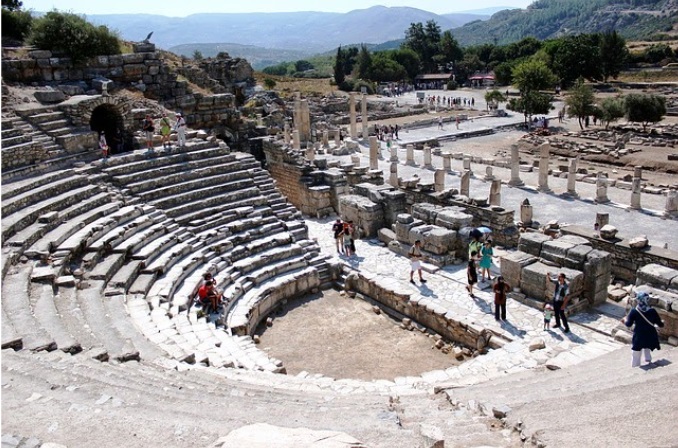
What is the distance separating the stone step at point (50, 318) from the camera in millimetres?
8953

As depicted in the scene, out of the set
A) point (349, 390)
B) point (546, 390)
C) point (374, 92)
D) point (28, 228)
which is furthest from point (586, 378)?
point (374, 92)

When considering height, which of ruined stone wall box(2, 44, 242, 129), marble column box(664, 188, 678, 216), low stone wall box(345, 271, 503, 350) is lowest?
low stone wall box(345, 271, 503, 350)

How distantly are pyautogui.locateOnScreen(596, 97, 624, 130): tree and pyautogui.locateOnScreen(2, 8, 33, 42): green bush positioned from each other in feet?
122

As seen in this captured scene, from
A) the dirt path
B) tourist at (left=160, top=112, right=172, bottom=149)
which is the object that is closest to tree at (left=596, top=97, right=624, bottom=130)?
tourist at (left=160, top=112, right=172, bottom=149)

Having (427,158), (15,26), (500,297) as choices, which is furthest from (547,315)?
(15,26)

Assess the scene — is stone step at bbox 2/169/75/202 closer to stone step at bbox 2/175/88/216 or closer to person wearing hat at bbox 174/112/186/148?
stone step at bbox 2/175/88/216

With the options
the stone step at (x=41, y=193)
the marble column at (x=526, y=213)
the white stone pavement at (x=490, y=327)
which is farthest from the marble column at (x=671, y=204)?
the stone step at (x=41, y=193)

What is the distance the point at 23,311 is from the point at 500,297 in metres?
9.36

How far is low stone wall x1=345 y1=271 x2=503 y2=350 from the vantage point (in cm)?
1274

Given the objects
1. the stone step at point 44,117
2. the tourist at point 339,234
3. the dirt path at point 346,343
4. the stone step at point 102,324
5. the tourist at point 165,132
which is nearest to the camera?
the stone step at point 102,324

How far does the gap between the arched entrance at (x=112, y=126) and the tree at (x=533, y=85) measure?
34540 millimetres

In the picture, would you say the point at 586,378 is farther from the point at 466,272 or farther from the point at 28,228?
the point at 28,228

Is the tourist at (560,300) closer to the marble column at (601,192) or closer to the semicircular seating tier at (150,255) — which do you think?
the semicircular seating tier at (150,255)

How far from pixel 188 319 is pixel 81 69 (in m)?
14.9
